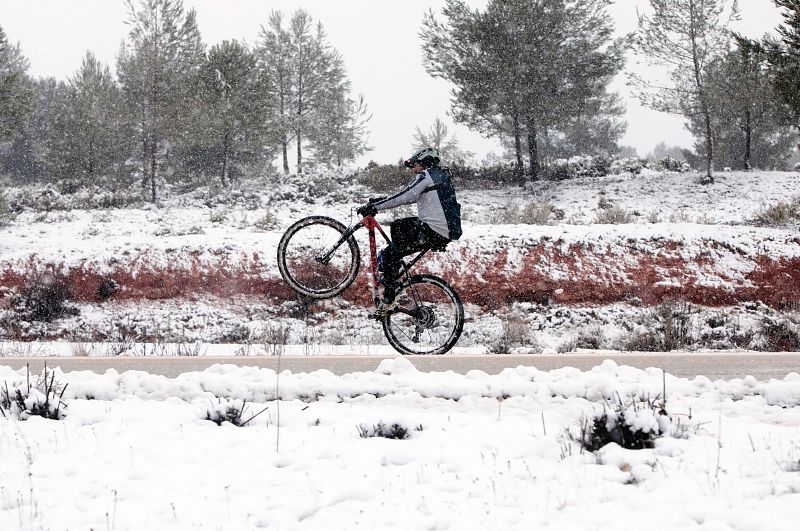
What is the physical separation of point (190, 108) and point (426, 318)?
28.3 meters

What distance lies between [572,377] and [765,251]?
11.6 metres

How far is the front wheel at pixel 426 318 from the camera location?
7.98 meters

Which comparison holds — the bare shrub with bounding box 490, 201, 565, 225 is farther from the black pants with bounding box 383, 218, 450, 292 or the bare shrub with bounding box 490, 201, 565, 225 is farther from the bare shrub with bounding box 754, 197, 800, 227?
the black pants with bounding box 383, 218, 450, 292

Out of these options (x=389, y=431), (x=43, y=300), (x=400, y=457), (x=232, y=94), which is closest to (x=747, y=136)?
(x=232, y=94)

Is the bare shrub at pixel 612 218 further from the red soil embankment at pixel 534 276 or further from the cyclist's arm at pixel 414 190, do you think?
the cyclist's arm at pixel 414 190

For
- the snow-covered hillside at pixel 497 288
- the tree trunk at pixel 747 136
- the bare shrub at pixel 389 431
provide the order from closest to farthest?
the bare shrub at pixel 389 431 → the snow-covered hillside at pixel 497 288 → the tree trunk at pixel 747 136

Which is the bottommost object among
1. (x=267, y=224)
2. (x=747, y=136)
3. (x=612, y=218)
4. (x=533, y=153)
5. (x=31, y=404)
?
(x=31, y=404)

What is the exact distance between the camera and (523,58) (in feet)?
98.2

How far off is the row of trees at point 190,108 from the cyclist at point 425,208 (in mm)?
20279

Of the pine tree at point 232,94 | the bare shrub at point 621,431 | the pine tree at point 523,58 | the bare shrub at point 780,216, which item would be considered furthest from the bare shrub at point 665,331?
the pine tree at point 232,94

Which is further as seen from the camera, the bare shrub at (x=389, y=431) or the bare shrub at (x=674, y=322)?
the bare shrub at (x=674, y=322)

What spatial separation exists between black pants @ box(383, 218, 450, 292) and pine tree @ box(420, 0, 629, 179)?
2287 cm

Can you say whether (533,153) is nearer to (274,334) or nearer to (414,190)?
(274,334)

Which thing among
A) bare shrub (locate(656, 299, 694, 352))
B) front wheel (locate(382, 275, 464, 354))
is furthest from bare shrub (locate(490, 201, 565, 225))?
front wheel (locate(382, 275, 464, 354))
